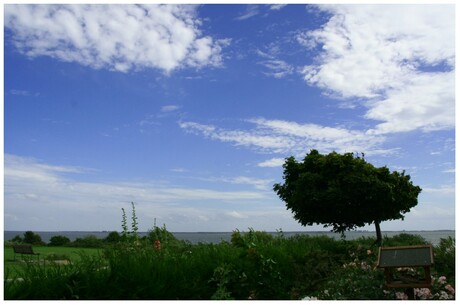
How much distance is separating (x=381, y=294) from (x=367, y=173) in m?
13.8

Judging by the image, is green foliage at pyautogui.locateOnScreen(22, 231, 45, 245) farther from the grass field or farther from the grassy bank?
the grassy bank

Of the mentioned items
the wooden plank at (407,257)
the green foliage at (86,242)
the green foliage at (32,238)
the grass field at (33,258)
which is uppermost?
the wooden plank at (407,257)

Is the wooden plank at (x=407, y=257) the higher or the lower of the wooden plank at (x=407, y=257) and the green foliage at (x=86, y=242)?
the higher

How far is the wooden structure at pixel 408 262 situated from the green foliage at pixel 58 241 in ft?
58.6

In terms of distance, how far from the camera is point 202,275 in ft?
24.9

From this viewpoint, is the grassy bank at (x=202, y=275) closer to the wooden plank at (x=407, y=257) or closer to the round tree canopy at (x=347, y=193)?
the wooden plank at (x=407, y=257)

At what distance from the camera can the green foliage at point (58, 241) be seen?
21.5m

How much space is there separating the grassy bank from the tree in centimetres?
949

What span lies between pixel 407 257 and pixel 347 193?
13144mm

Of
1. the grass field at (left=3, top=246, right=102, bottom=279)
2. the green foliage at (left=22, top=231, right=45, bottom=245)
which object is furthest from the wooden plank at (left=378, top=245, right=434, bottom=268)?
the green foliage at (left=22, top=231, right=45, bottom=245)

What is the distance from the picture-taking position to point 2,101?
6.42 m

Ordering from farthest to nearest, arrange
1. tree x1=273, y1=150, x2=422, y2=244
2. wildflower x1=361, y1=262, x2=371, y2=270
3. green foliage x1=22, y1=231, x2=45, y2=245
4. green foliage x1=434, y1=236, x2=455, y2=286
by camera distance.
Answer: green foliage x1=22, y1=231, x2=45, y2=245, tree x1=273, y1=150, x2=422, y2=244, wildflower x1=361, y1=262, x2=371, y2=270, green foliage x1=434, y1=236, x2=455, y2=286

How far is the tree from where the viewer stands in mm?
19938

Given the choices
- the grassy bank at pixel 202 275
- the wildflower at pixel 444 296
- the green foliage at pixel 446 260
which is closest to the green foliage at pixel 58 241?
the grassy bank at pixel 202 275
